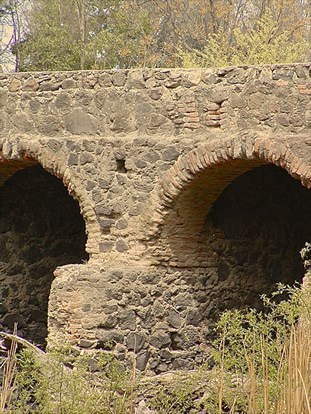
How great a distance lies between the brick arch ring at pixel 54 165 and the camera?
34.6ft

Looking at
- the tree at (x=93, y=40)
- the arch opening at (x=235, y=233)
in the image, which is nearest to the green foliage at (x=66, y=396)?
the arch opening at (x=235, y=233)

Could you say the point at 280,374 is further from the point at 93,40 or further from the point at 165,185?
the point at 93,40

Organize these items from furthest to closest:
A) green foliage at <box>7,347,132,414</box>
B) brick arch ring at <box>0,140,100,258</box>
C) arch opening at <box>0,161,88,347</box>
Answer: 1. arch opening at <box>0,161,88,347</box>
2. brick arch ring at <box>0,140,100,258</box>
3. green foliage at <box>7,347,132,414</box>

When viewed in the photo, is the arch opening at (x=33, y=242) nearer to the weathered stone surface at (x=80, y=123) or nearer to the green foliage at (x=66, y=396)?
the weathered stone surface at (x=80, y=123)

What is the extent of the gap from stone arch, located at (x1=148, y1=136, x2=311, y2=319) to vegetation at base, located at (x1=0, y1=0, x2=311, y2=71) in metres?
7.63

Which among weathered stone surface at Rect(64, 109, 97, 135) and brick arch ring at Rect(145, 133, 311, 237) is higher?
weathered stone surface at Rect(64, 109, 97, 135)

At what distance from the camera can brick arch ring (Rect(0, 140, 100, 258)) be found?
34.6ft

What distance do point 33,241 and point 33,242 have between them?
12mm

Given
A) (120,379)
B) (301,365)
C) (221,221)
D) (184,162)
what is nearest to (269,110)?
(184,162)

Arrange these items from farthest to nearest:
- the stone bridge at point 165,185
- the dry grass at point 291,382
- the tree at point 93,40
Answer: the tree at point 93,40 → the stone bridge at point 165,185 → the dry grass at point 291,382

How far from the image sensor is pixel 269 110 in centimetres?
957

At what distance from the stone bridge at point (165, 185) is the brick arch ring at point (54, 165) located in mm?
14

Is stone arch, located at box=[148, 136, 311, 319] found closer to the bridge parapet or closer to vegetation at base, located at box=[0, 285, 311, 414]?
the bridge parapet

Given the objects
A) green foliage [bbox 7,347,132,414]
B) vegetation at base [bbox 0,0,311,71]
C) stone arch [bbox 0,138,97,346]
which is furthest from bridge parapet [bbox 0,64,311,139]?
vegetation at base [bbox 0,0,311,71]
